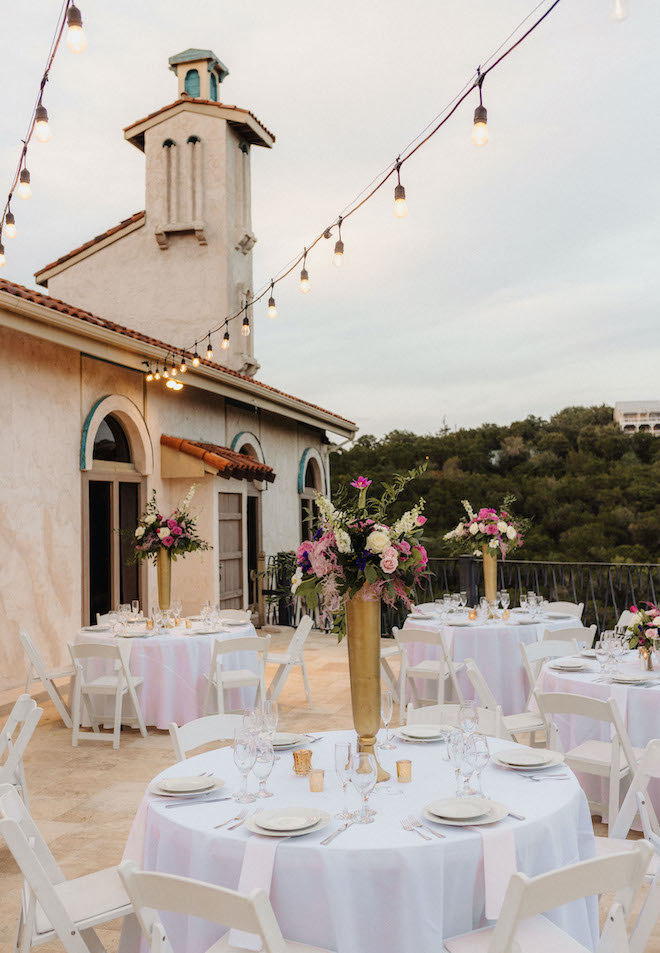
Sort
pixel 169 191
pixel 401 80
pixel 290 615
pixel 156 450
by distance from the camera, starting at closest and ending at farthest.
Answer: pixel 401 80, pixel 156 450, pixel 290 615, pixel 169 191

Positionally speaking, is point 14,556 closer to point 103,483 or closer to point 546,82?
point 103,483

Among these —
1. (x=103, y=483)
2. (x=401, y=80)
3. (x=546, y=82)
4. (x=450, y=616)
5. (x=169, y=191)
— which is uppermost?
(x=169, y=191)

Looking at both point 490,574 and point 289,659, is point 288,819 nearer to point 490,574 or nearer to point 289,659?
point 289,659

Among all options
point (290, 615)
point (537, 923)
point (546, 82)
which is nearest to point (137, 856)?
point (537, 923)

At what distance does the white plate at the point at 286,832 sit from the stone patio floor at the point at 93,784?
54.3 inches

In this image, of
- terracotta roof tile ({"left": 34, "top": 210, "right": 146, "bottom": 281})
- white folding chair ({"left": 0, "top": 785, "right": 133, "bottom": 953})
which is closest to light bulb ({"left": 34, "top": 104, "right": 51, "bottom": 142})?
white folding chair ({"left": 0, "top": 785, "right": 133, "bottom": 953})

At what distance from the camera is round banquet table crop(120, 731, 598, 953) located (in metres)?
2.34

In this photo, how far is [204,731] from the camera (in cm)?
350

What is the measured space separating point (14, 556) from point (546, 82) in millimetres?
6634

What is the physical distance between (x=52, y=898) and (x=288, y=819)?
27.9 inches

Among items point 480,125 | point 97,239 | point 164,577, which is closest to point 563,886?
point 480,125

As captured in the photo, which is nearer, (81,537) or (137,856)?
(137,856)

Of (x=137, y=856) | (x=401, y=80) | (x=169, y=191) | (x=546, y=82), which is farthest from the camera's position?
(x=169, y=191)

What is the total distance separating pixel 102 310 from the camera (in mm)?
16438
